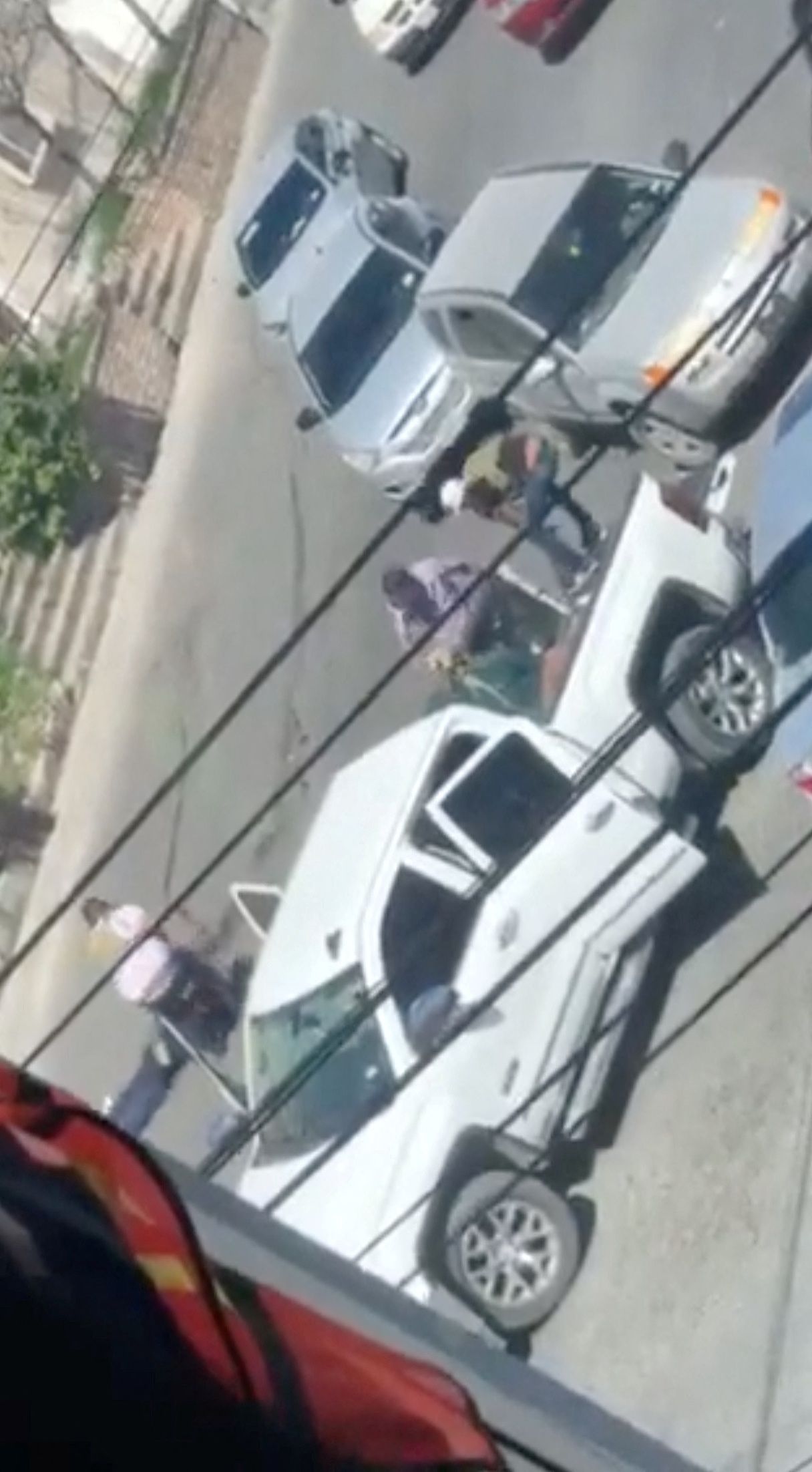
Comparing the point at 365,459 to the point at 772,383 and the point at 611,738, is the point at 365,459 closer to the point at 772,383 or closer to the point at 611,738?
the point at 772,383

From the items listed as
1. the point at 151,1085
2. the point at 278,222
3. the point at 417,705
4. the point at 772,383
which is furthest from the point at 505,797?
the point at 278,222

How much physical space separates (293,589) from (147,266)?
147 inches

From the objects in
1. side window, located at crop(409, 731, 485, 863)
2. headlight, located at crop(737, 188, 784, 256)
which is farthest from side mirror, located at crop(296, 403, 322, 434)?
side window, located at crop(409, 731, 485, 863)

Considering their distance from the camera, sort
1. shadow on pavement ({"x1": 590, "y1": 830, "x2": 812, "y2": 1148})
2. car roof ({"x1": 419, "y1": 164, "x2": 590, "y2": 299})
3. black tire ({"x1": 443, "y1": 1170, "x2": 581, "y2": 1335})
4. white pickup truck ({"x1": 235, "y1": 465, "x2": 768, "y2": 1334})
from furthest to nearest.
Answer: car roof ({"x1": 419, "y1": 164, "x2": 590, "y2": 299}) → shadow on pavement ({"x1": 590, "y1": 830, "x2": 812, "y2": 1148}) → white pickup truck ({"x1": 235, "y1": 465, "x2": 768, "y2": 1334}) → black tire ({"x1": 443, "y1": 1170, "x2": 581, "y2": 1335})

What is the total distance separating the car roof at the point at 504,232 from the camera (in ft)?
51.3

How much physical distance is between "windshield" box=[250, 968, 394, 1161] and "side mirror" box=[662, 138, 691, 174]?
5.57 meters

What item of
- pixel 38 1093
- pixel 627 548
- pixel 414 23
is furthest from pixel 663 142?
pixel 38 1093

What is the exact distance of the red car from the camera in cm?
1878

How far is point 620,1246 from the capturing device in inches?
527

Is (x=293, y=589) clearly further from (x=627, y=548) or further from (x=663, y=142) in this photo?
(x=627, y=548)

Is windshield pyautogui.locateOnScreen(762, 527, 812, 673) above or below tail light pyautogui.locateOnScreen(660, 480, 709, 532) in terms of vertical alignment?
above

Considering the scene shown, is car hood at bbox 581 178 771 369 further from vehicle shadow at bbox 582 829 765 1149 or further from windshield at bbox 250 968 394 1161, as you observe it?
windshield at bbox 250 968 394 1161

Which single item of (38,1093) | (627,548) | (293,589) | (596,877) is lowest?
(293,589)

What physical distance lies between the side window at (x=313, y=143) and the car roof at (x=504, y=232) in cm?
299
